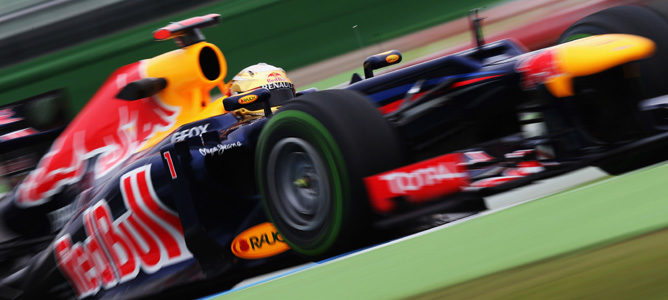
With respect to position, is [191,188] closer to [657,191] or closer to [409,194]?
[409,194]

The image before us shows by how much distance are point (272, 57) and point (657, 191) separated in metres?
6.17

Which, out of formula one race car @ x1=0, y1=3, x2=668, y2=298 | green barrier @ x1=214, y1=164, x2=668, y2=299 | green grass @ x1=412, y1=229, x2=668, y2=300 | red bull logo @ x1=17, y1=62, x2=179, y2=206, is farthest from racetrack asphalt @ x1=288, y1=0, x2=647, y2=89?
green grass @ x1=412, y1=229, x2=668, y2=300

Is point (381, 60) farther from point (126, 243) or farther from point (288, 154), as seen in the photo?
point (126, 243)

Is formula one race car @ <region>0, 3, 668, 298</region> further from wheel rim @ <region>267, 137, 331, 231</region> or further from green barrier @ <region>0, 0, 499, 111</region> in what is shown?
green barrier @ <region>0, 0, 499, 111</region>

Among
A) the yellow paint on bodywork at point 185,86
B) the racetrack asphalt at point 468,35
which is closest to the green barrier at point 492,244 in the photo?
the yellow paint on bodywork at point 185,86

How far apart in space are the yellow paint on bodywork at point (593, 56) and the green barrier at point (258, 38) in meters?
5.07

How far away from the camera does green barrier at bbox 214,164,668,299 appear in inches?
95.9

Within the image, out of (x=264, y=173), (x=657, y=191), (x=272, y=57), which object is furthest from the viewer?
(x=272, y=57)

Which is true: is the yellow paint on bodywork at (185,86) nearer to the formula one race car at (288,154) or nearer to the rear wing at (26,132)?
the formula one race car at (288,154)

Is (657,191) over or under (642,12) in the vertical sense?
under

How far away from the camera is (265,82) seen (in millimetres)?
4977

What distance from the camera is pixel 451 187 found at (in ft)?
10.9

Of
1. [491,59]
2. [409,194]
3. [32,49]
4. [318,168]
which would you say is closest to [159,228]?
[318,168]

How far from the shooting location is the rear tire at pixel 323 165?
3.31 meters
